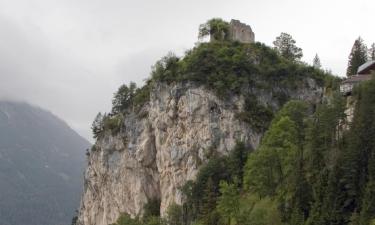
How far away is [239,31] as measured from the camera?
423 ft

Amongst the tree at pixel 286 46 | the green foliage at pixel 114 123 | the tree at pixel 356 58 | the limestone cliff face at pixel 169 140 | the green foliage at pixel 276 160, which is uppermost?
the tree at pixel 286 46

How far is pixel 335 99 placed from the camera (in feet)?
249

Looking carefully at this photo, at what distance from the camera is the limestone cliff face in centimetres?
10969

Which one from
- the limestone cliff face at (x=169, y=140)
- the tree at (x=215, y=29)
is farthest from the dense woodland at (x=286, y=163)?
the tree at (x=215, y=29)

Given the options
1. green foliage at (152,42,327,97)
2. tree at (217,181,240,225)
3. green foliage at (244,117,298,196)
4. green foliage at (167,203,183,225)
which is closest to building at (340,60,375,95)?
green foliage at (244,117,298,196)

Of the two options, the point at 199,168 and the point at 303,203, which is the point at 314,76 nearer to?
the point at 199,168

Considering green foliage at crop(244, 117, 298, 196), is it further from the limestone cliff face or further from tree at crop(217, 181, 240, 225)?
the limestone cliff face

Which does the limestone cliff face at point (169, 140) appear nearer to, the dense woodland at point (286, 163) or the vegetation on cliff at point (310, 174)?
the dense woodland at point (286, 163)

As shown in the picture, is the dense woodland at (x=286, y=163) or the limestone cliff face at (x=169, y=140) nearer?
the dense woodland at (x=286, y=163)

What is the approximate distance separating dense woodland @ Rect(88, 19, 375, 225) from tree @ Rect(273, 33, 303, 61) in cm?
2071

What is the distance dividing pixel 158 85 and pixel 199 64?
10.3 m

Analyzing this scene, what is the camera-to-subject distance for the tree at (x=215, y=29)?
419 feet

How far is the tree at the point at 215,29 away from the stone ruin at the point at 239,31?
99cm

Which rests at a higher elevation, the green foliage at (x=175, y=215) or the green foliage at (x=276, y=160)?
the green foliage at (x=276, y=160)
